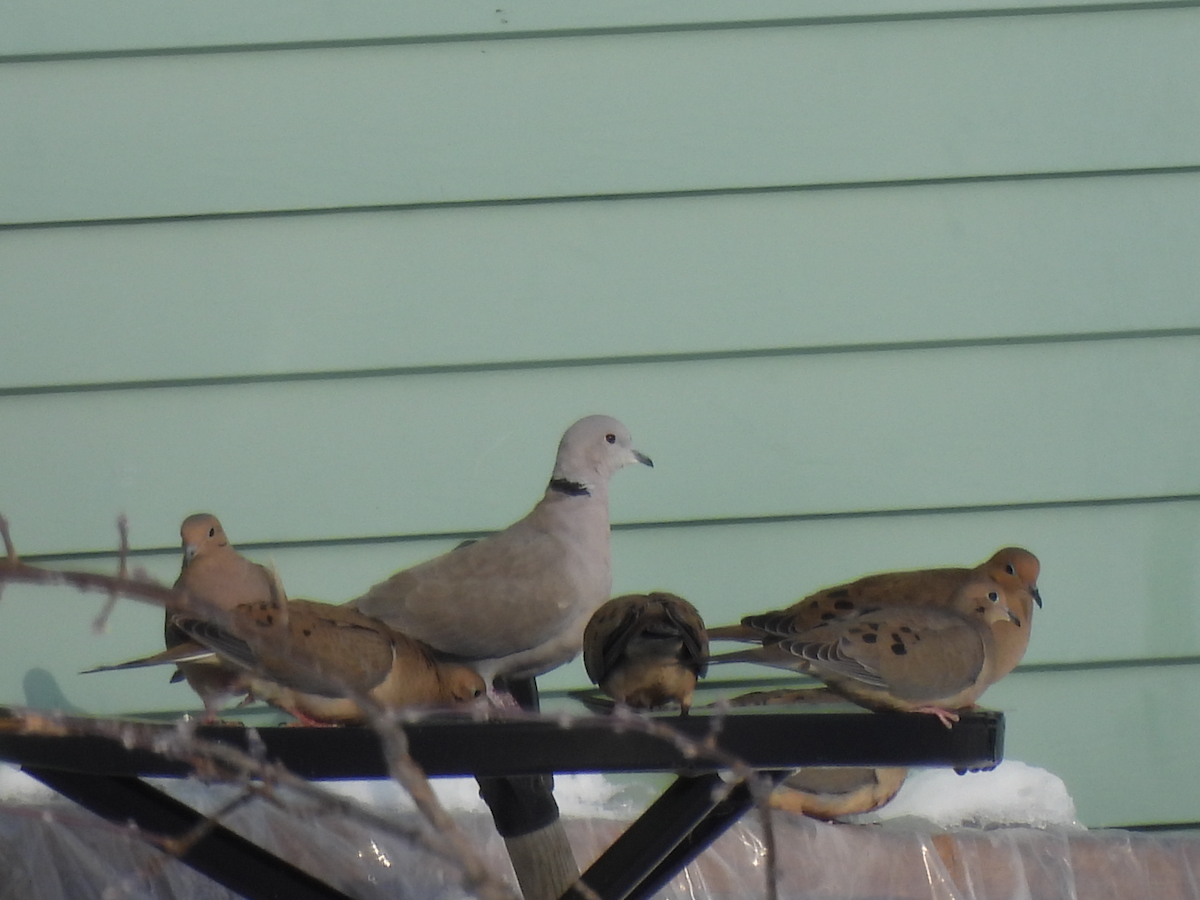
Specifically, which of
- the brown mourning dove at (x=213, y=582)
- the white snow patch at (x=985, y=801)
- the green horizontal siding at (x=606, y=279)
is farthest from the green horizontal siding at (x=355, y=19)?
the white snow patch at (x=985, y=801)

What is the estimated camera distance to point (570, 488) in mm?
1742

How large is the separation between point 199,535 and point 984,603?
909mm

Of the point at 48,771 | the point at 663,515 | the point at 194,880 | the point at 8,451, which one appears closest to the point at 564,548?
the point at 663,515

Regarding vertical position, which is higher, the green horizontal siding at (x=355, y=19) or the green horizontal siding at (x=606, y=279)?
the green horizontal siding at (x=355, y=19)

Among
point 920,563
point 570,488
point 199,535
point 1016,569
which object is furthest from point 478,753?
point 920,563

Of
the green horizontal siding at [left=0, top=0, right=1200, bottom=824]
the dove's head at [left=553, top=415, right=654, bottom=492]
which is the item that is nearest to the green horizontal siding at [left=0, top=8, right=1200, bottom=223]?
the green horizontal siding at [left=0, top=0, right=1200, bottom=824]

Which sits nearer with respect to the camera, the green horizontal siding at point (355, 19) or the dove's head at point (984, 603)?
the dove's head at point (984, 603)

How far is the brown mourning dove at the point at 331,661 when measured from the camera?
1191mm

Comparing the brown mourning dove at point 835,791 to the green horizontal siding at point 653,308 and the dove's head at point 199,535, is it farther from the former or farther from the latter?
the dove's head at point 199,535

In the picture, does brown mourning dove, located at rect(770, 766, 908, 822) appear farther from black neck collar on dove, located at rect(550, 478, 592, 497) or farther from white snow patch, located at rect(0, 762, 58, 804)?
white snow patch, located at rect(0, 762, 58, 804)

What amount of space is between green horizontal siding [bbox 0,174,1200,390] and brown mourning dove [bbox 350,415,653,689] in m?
0.51

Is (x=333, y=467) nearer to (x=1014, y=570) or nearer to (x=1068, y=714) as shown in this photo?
(x=1014, y=570)

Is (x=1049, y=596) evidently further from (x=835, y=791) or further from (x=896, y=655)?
(x=896, y=655)

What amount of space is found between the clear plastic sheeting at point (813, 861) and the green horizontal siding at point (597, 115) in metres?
0.99
